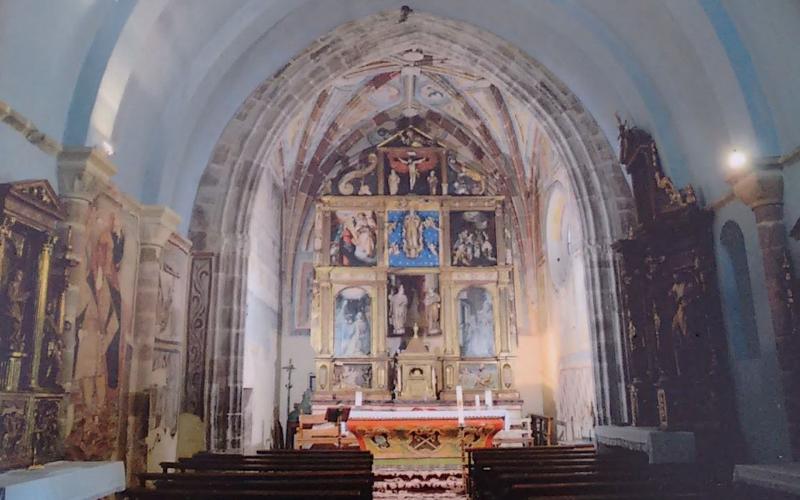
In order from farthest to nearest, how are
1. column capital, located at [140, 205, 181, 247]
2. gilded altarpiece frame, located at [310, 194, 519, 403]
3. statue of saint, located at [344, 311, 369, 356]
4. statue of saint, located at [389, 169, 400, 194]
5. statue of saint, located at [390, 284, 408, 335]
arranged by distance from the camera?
statue of saint, located at [389, 169, 400, 194] < statue of saint, located at [390, 284, 408, 335] < statue of saint, located at [344, 311, 369, 356] < gilded altarpiece frame, located at [310, 194, 519, 403] < column capital, located at [140, 205, 181, 247]

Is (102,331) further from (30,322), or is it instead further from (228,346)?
(228,346)

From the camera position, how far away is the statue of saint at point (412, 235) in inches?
671

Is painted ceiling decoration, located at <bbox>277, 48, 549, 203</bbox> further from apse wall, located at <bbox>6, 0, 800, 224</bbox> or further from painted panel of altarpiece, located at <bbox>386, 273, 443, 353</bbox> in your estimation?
apse wall, located at <bbox>6, 0, 800, 224</bbox>

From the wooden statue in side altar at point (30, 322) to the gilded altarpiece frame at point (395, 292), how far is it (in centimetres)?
1028

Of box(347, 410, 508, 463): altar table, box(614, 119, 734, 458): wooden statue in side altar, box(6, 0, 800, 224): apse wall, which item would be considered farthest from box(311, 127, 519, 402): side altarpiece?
box(614, 119, 734, 458): wooden statue in side altar

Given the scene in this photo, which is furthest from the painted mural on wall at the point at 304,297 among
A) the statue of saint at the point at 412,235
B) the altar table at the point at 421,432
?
the altar table at the point at 421,432

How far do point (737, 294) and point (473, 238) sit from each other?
34.4ft

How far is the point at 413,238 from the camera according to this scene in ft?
56.0

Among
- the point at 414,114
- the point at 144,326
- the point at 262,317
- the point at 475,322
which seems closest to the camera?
the point at 144,326

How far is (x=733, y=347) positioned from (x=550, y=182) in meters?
8.62

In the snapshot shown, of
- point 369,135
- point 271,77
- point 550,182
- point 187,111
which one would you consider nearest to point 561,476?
point 187,111

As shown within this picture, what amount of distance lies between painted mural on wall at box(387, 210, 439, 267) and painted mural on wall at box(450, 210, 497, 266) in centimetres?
51

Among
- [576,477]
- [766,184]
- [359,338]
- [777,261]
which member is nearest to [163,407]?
[576,477]

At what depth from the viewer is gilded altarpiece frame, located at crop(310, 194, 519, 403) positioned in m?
15.8
